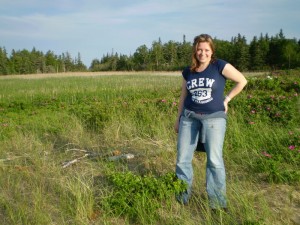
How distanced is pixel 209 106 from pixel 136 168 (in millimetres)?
1693

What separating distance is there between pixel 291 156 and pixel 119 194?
2237 mm

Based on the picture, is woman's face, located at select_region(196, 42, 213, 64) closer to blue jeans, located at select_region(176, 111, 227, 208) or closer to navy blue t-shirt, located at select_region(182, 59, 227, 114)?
navy blue t-shirt, located at select_region(182, 59, 227, 114)

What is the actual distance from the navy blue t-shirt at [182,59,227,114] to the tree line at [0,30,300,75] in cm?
4165

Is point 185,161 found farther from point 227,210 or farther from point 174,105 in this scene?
point 174,105

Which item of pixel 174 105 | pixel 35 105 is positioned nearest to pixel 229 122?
pixel 174 105

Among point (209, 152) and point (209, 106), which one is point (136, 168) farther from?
point (209, 106)

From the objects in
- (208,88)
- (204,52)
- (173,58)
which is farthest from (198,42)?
(173,58)

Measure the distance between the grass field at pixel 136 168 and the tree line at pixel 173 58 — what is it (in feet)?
127

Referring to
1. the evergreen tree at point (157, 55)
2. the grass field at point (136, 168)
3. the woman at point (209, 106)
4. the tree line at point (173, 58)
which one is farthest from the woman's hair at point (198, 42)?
the evergreen tree at point (157, 55)

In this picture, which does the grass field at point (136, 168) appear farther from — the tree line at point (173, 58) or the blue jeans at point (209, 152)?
the tree line at point (173, 58)

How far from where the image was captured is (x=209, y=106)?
2.75m


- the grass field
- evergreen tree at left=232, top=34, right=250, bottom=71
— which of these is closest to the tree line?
evergreen tree at left=232, top=34, right=250, bottom=71

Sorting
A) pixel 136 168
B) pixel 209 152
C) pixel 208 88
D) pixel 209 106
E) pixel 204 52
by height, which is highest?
pixel 204 52

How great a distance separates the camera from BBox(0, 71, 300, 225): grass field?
9.11 feet
